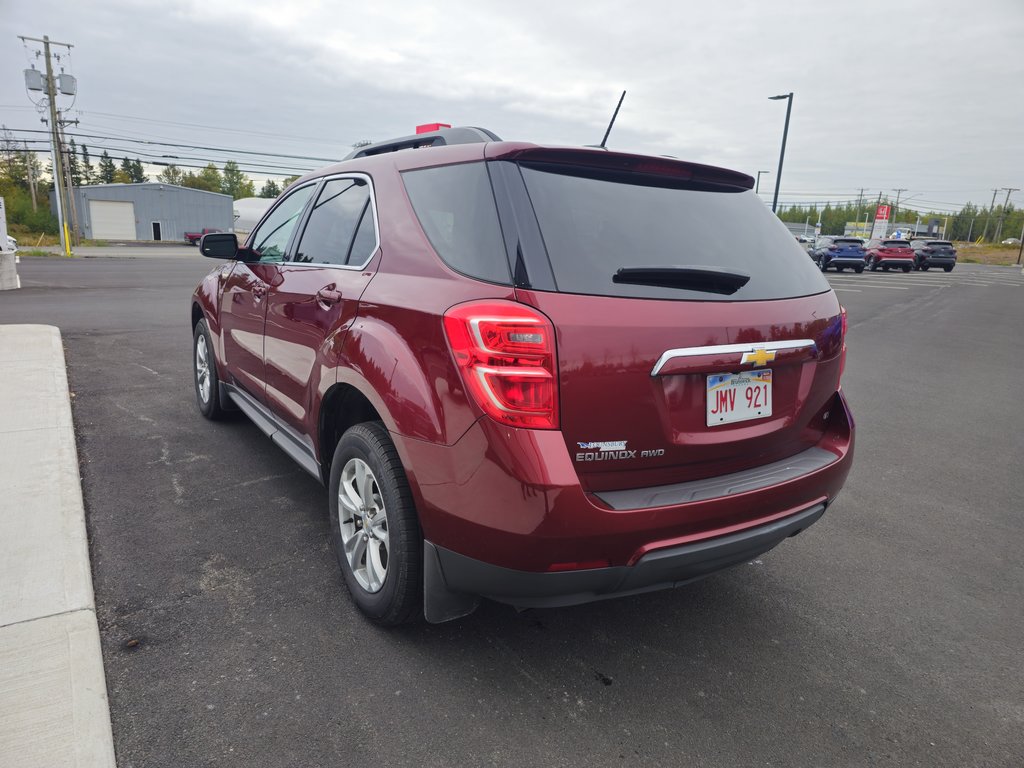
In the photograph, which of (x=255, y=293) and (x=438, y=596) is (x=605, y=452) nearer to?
(x=438, y=596)

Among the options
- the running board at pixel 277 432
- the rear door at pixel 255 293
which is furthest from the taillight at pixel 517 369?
the rear door at pixel 255 293

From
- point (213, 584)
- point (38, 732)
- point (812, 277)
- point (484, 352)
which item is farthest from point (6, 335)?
point (812, 277)

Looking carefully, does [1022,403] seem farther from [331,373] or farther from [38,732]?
[38,732]

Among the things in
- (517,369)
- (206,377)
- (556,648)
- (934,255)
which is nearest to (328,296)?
(517,369)

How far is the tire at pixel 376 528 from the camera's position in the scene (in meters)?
2.35

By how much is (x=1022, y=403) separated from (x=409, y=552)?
7151mm

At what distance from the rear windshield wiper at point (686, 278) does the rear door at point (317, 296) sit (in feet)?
3.44

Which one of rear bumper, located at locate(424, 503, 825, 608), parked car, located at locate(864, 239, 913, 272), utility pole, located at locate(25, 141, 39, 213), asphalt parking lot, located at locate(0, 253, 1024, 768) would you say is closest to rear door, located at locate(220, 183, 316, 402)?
asphalt parking lot, located at locate(0, 253, 1024, 768)

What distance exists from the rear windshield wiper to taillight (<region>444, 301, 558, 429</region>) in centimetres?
34

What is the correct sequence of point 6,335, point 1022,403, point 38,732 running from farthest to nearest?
point 6,335
point 1022,403
point 38,732

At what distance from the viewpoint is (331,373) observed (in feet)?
8.95

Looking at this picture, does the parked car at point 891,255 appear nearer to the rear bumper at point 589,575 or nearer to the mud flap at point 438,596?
the rear bumper at point 589,575

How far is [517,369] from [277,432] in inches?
81.5

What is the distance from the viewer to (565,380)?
196cm
